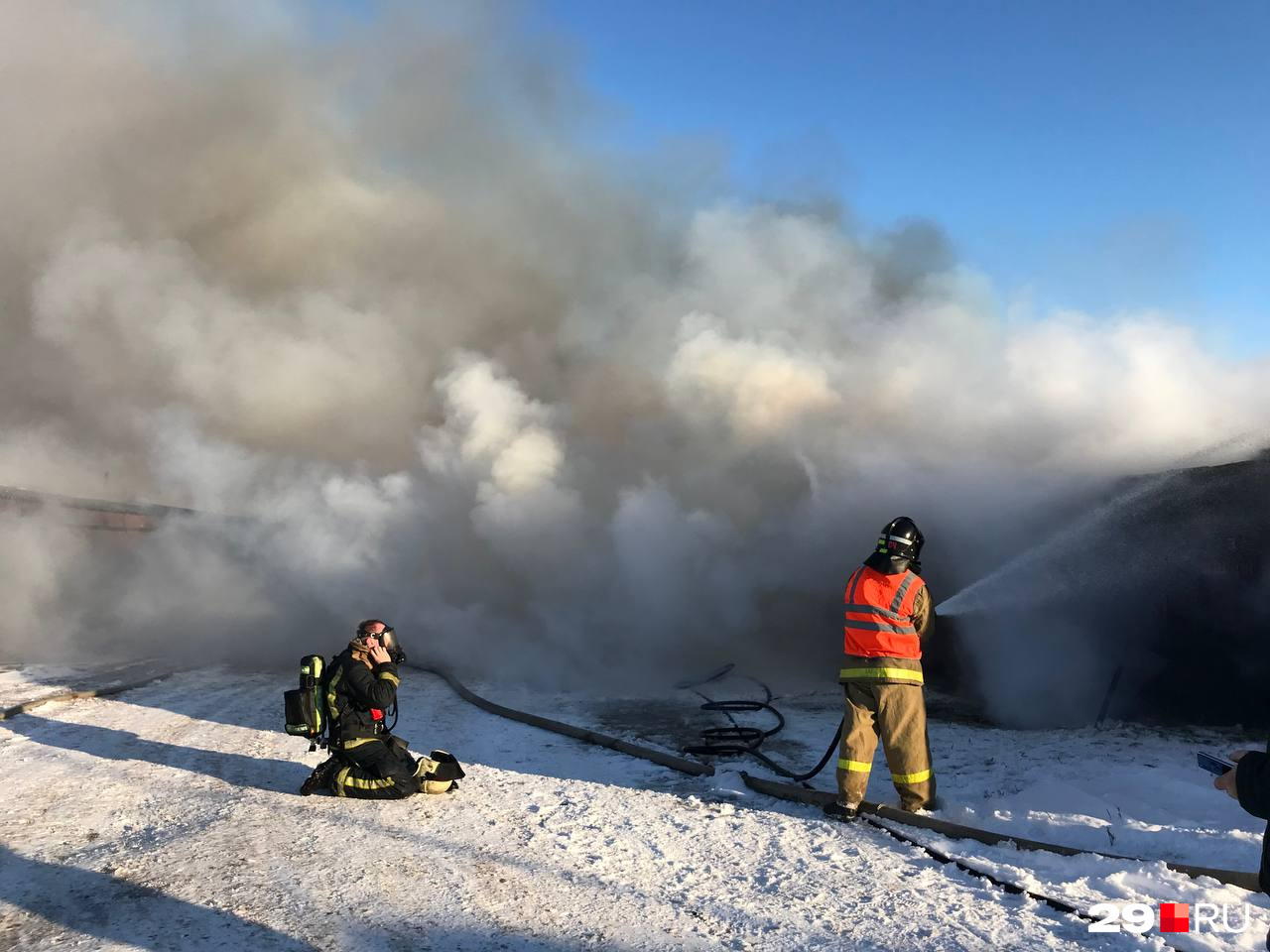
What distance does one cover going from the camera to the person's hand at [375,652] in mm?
4992

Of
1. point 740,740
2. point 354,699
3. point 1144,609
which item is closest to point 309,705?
point 354,699

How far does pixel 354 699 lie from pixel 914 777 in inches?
124

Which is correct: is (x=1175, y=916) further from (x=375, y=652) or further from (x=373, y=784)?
(x=375, y=652)

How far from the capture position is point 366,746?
15.6 feet

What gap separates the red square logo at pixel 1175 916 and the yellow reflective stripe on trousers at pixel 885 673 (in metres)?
1.52

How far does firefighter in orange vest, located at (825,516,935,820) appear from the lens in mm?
4398

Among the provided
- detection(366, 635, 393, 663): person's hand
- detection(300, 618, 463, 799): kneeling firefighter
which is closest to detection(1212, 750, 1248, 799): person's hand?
A: detection(300, 618, 463, 799): kneeling firefighter

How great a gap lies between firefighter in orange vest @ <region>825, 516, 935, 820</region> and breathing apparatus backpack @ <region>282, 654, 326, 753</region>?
9.62 ft

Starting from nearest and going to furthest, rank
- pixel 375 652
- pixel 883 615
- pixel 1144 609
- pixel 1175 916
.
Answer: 1. pixel 1175 916
2. pixel 883 615
3. pixel 375 652
4. pixel 1144 609

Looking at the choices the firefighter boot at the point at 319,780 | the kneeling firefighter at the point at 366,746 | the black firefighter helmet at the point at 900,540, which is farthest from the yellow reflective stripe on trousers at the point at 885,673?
the firefighter boot at the point at 319,780

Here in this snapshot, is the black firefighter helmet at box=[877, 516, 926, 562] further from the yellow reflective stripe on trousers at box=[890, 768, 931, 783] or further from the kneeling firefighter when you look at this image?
the kneeling firefighter

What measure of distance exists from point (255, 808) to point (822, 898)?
10.2 feet

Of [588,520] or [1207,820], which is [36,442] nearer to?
[588,520]

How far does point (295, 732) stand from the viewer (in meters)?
4.87
